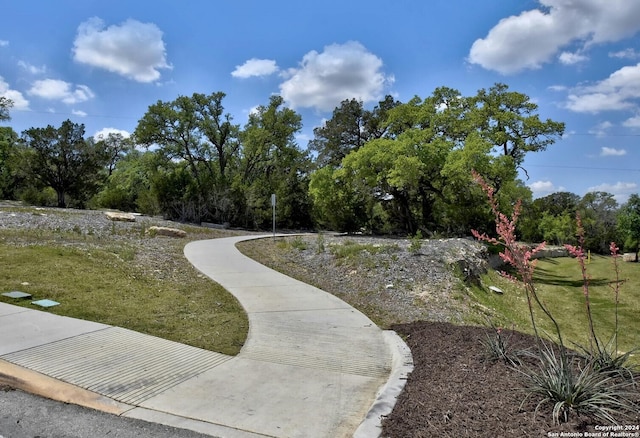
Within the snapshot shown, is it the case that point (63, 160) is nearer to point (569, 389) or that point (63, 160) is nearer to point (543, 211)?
point (569, 389)

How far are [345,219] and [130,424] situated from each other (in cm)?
2911

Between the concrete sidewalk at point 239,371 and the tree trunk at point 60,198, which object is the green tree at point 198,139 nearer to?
the tree trunk at point 60,198

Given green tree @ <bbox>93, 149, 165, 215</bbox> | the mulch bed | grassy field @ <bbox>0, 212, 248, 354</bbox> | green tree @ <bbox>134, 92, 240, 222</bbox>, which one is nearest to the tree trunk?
green tree @ <bbox>93, 149, 165, 215</bbox>

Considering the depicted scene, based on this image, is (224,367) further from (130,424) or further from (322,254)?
(322,254)

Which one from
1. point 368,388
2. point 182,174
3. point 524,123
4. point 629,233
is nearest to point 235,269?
point 368,388

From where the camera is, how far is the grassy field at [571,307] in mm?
10133

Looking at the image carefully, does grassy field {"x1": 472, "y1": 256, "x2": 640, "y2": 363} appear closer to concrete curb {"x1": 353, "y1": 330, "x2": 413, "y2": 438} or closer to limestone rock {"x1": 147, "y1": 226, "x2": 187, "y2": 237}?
concrete curb {"x1": 353, "y1": 330, "x2": 413, "y2": 438}

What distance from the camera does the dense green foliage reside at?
24.7m

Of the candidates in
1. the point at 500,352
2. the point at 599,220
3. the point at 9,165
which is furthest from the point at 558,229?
the point at 9,165

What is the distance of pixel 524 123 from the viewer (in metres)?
24.2

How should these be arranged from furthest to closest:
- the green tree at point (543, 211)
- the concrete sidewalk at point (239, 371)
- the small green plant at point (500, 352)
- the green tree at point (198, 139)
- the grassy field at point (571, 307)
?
the green tree at point (543, 211)
the green tree at point (198, 139)
the grassy field at point (571, 307)
the small green plant at point (500, 352)
the concrete sidewalk at point (239, 371)

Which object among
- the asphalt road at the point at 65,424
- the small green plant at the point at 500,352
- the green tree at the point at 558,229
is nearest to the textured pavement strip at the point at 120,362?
the asphalt road at the point at 65,424

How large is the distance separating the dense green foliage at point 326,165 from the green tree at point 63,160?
9cm

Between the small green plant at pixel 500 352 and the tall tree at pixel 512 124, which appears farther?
the tall tree at pixel 512 124
